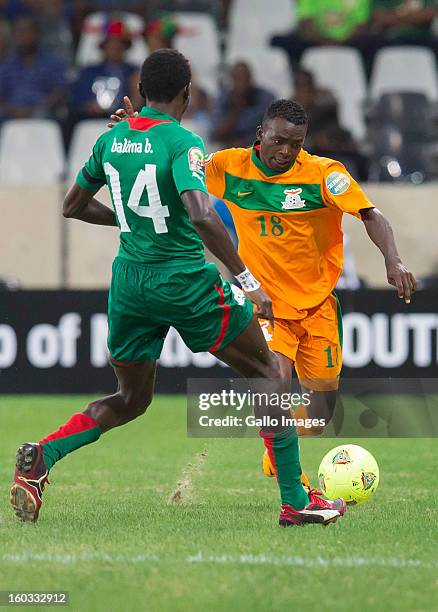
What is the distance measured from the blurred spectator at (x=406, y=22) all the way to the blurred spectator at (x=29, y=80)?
3.91 m

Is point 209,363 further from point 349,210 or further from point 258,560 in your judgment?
point 258,560

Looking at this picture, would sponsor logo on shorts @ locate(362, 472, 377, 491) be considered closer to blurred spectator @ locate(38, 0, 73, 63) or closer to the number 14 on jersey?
the number 14 on jersey

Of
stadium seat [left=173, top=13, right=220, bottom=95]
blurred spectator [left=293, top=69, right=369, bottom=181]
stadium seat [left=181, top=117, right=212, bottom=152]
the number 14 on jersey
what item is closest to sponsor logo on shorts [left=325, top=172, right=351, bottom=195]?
the number 14 on jersey

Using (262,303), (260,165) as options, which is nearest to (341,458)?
(262,303)

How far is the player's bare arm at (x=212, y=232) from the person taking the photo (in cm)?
542

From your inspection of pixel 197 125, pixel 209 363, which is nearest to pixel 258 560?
pixel 209 363

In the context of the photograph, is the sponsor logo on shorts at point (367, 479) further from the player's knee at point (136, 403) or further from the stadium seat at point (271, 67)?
the stadium seat at point (271, 67)

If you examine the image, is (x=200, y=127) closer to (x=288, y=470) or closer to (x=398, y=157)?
(x=398, y=157)

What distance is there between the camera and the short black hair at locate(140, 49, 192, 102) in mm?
5711

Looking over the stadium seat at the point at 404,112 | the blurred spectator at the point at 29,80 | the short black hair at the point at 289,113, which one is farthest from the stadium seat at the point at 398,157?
the short black hair at the point at 289,113

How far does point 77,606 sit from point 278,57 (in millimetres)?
11280

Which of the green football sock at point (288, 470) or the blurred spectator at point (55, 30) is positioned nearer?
the green football sock at point (288, 470)

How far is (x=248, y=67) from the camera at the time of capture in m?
13.6

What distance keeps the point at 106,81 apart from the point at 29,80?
936 millimetres
